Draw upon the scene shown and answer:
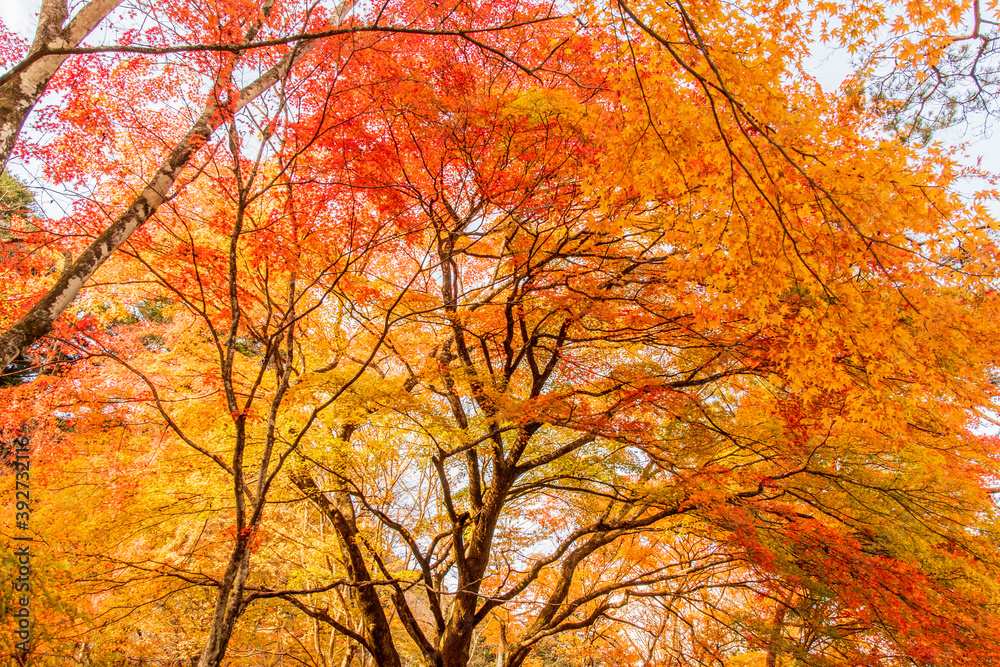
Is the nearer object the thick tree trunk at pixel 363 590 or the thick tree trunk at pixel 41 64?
the thick tree trunk at pixel 41 64

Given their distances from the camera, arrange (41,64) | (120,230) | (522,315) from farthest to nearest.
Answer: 1. (522,315)
2. (120,230)
3. (41,64)

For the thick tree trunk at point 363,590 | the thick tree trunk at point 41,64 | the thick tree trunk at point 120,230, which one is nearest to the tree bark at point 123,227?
the thick tree trunk at point 120,230

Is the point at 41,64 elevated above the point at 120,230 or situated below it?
above

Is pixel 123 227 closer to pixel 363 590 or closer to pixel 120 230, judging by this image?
pixel 120 230

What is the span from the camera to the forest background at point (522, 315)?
3.27 metres

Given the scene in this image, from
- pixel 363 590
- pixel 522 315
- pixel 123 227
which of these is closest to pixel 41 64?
pixel 123 227

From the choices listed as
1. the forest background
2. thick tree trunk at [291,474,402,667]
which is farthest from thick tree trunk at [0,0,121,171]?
thick tree trunk at [291,474,402,667]

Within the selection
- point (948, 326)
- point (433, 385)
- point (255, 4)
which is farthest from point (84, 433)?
point (948, 326)

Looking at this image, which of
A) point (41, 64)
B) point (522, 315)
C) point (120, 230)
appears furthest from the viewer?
point (522, 315)

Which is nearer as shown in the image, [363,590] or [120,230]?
[120,230]

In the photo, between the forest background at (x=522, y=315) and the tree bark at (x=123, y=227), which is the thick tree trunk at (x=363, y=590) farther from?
the tree bark at (x=123, y=227)

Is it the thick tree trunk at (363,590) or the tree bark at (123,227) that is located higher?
the tree bark at (123,227)

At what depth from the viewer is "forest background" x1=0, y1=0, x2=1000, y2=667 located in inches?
129

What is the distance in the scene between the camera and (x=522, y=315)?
5.43 metres
